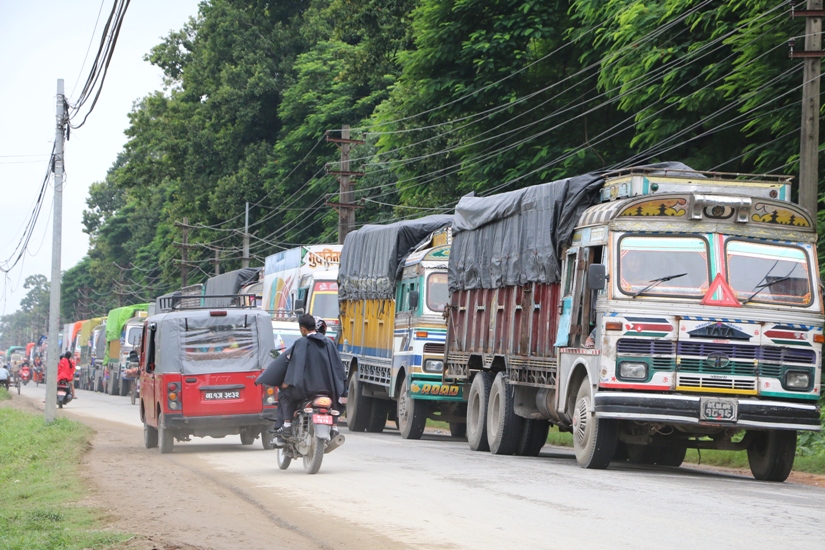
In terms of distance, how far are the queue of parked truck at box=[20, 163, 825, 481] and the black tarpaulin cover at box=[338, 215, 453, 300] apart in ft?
3.65

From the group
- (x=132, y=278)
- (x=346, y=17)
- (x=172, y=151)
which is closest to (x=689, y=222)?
(x=346, y=17)

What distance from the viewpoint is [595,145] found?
1325 inches

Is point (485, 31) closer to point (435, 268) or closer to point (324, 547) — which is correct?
point (435, 268)

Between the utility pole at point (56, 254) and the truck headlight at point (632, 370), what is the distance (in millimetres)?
16434

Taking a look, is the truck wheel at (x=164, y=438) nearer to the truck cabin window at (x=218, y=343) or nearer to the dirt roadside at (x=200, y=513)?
the truck cabin window at (x=218, y=343)

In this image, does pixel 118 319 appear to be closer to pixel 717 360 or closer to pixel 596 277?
pixel 596 277

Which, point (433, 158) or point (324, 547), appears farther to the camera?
point (433, 158)

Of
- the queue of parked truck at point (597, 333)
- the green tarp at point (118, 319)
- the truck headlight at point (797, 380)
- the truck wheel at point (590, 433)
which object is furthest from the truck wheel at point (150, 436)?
the green tarp at point (118, 319)

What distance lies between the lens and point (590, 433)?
1532cm

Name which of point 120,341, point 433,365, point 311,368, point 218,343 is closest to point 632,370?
point 311,368

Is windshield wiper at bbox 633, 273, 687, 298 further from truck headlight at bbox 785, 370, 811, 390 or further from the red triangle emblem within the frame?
truck headlight at bbox 785, 370, 811, 390

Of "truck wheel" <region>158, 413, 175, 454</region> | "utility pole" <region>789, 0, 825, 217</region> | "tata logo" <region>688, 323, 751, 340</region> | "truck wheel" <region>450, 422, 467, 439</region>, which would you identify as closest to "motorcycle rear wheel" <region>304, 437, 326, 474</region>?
"tata logo" <region>688, 323, 751, 340</region>

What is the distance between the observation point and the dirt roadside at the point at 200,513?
953cm

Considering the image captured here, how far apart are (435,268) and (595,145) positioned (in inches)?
458
